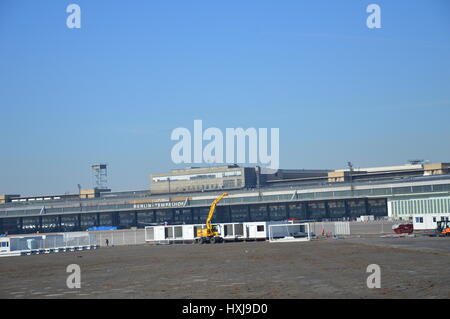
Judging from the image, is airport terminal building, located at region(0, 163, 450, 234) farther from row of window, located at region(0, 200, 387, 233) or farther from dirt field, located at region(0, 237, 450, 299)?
dirt field, located at region(0, 237, 450, 299)

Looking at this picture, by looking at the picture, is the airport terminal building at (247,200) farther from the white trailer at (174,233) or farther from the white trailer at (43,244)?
the white trailer at (43,244)

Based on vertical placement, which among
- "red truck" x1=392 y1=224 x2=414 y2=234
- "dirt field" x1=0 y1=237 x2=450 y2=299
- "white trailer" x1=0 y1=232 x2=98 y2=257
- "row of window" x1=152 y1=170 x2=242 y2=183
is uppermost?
"row of window" x1=152 y1=170 x2=242 y2=183

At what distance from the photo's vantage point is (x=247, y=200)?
5645 inches

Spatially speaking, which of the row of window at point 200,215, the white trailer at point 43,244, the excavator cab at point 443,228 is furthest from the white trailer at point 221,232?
the row of window at point 200,215

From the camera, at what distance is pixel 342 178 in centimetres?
17575

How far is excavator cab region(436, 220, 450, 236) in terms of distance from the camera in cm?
7641

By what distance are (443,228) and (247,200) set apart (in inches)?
2707

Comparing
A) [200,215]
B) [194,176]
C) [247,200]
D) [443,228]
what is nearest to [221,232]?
[443,228]

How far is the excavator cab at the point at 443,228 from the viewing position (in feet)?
251

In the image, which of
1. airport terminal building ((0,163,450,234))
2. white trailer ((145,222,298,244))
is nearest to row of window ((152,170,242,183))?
airport terminal building ((0,163,450,234))

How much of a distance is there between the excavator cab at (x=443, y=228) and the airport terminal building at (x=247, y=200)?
1265 inches

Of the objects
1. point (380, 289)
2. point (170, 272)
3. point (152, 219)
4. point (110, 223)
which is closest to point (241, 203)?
point (152, 219)

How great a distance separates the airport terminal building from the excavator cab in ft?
105
